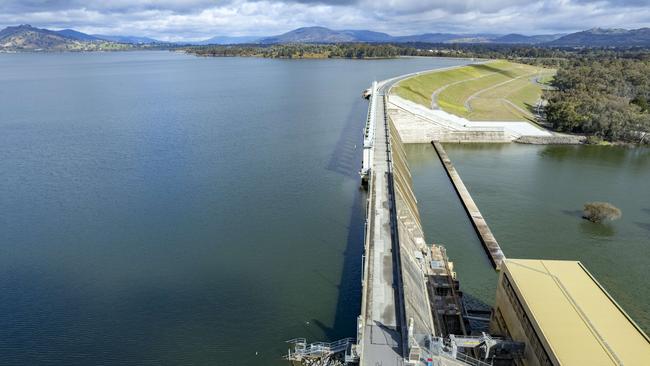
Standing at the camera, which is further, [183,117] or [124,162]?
[183,117]

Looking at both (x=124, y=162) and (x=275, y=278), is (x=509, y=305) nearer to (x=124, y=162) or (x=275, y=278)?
(x=275, y=278)

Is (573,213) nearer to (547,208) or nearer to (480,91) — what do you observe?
(547,208)

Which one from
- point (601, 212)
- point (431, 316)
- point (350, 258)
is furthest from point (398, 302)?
point (601, 212)

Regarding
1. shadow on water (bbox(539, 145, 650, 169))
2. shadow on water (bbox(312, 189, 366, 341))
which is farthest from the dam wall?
shadow on water (bbox(539, 145, 650, 169))

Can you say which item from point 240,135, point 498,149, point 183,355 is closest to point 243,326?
point 183,355

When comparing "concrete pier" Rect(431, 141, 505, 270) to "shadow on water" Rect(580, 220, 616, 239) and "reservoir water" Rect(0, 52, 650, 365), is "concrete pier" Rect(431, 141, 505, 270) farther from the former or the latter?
"shadow on water" Rect(580, 220, 616, 239)

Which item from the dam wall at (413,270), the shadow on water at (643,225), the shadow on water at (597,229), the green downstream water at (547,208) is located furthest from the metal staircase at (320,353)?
the shadow on water at (643,225)

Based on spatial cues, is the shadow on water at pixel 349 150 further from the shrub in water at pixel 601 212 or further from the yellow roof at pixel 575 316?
the yellow roof at pixel 575 316

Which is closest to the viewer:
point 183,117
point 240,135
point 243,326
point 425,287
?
point 243,326
